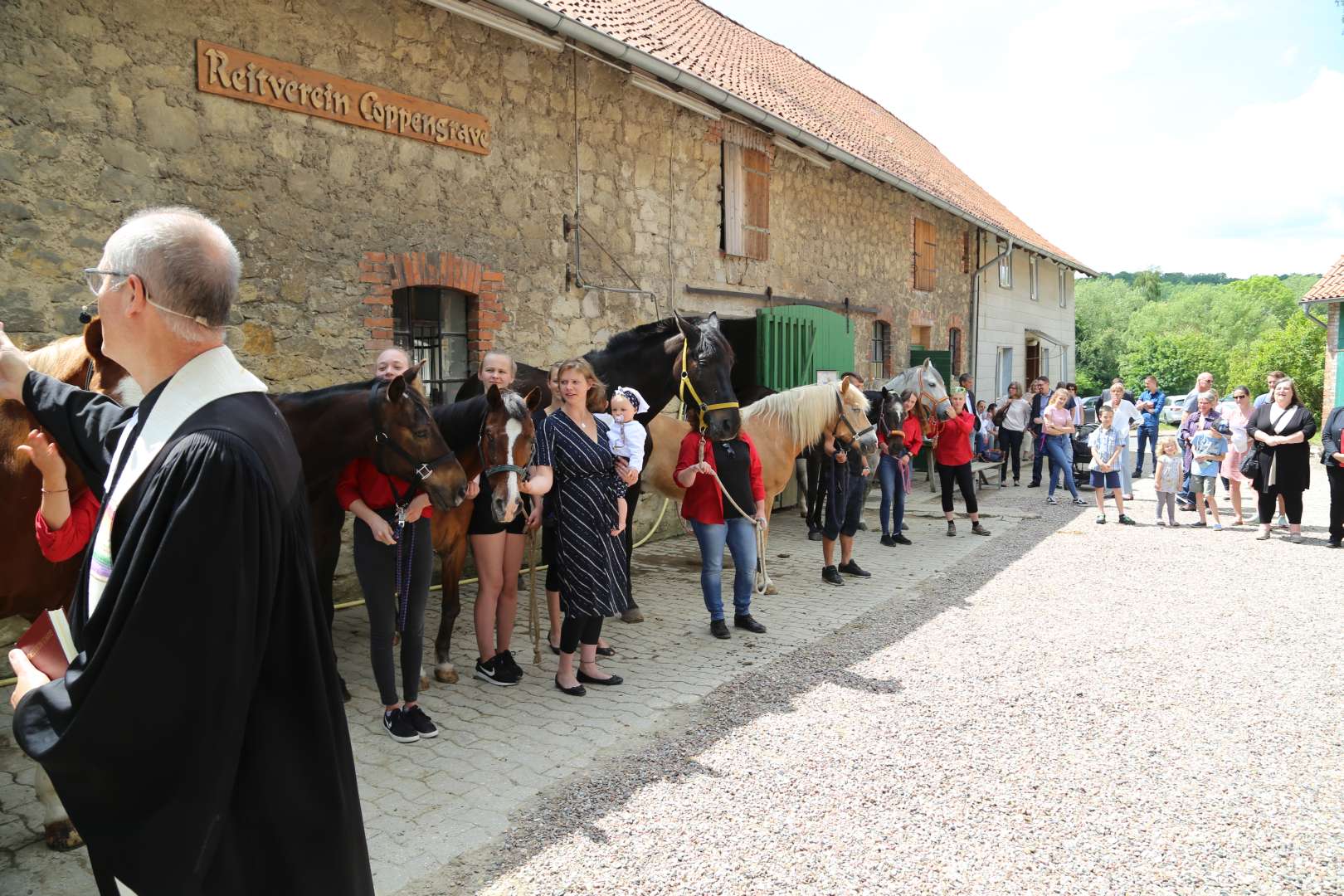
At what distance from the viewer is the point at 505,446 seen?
13.3 ft

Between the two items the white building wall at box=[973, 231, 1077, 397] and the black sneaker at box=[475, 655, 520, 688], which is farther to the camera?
the white building wall at box=[973, 231, 1077, 397]

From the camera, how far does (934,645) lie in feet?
18.9

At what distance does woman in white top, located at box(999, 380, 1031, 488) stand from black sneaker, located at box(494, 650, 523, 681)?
1176 cm

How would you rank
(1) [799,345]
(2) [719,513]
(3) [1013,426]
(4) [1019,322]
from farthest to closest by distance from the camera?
1. (4) [1019,322]
2. (3) [1013,426]
3. (1) [799,345]
4. (2) [719,513]

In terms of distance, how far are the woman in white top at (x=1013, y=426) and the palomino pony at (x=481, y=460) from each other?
11581 millimetres

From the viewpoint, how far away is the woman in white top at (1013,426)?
14.4 m

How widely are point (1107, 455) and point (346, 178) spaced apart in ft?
31.2

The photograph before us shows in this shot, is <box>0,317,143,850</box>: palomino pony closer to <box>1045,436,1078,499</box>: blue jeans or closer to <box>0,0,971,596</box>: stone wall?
<box>0,0,971,596</box>: stone wall

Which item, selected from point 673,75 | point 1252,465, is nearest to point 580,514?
point 673,75

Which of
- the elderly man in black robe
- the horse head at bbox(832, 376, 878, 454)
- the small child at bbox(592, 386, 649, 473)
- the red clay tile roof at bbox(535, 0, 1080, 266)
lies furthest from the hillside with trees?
the elderly man in black robe

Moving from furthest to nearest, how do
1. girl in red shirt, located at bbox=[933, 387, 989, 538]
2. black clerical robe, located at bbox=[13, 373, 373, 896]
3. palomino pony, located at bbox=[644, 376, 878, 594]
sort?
girl in red shirt, located at bbox=[933, 387, 989, 538]
palomino pony, located at bbox=[644, 376, 878, 594]
black clerical robe, located at bbox=[13, 373, 373, 896]

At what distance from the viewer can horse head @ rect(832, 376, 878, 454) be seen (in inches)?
284

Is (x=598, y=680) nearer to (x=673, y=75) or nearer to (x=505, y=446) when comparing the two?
(x=505, y=446)

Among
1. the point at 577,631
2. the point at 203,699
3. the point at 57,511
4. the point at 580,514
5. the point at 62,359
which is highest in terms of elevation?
the point at 62,359
